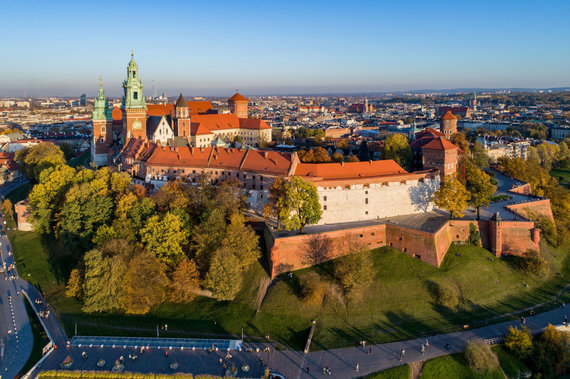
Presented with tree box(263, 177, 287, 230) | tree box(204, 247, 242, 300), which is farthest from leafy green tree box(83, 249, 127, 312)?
tree box(263, 177, 287, 230)

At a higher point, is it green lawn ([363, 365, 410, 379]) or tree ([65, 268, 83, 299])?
tree ([65, 268, 83, 299])

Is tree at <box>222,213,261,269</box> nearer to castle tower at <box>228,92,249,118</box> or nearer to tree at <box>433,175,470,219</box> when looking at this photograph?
tree at <box>433,175,470,219</box>

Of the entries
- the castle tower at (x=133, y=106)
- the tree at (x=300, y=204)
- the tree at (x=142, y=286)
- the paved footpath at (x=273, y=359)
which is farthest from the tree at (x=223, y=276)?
the castle tower at (x=133, y=106)

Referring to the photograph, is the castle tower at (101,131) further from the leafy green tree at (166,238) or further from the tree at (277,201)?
the tree at (277,201)

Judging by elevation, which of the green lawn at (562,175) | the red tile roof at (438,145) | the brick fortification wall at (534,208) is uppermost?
the red tile roof at (438,145)

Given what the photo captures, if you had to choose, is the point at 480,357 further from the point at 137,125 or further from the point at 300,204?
the point at 137,125

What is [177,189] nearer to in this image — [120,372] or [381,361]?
[120,372]
